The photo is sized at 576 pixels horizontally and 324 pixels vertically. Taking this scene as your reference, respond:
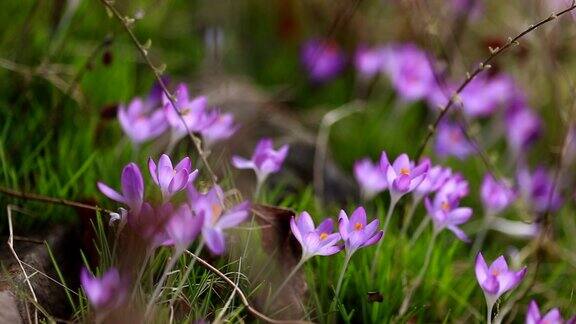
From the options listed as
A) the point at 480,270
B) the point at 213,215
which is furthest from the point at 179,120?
the point at 480,270

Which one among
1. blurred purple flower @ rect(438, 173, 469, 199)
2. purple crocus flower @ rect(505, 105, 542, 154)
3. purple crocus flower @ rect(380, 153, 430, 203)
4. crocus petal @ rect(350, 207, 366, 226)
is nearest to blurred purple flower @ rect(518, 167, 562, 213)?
purple crocus flower @ rect(505, 105, 542, 154)

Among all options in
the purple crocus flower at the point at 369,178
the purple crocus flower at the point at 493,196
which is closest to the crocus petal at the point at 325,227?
the purple crocus flower at the point at 369,178

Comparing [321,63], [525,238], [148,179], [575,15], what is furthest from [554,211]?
[148,179]

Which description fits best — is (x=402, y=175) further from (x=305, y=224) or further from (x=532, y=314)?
(x=532, y=314)

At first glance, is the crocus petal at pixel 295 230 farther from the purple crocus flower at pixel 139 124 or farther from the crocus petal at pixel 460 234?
the purple crocus flower at pixel 139 124

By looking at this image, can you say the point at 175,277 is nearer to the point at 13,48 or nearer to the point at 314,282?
the point at 314,282

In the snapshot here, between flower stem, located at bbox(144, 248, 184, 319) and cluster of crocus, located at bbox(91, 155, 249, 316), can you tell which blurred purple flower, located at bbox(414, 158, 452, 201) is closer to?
cluster of crocus, located at bbox(91, 155, 249, 316)
